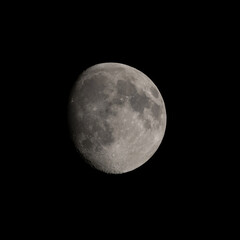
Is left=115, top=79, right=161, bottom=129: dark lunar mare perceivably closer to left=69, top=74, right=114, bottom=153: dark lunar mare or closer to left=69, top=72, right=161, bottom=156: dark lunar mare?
left=69, top=72, right=161, bottom=156: dark lunar mare

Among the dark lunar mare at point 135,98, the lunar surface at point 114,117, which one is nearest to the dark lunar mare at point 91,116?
the lunar surface at point 114,117

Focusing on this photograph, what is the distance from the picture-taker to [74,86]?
17.0 feet

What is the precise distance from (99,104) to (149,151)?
1.18 meters

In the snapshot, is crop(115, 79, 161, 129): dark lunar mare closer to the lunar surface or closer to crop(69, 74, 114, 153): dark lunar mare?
the lunar surface

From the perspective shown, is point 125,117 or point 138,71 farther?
point 138,71

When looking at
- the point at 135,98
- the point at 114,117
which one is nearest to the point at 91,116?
the point at 114,117

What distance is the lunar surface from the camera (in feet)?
15.5

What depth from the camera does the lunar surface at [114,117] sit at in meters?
4.74

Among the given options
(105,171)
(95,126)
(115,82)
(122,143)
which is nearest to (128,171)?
(105,171)

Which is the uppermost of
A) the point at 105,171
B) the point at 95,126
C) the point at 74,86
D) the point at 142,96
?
the point at 74,86

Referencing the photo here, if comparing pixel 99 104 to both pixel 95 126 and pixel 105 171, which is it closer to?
pixel 95 126

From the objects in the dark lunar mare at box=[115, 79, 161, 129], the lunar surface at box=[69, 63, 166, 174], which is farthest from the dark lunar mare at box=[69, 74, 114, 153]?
the dark lunar mare at box=[115, 79, 161, 129]

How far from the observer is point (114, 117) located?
15.4 feet

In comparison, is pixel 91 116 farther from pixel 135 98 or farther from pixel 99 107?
pixel 135 98
